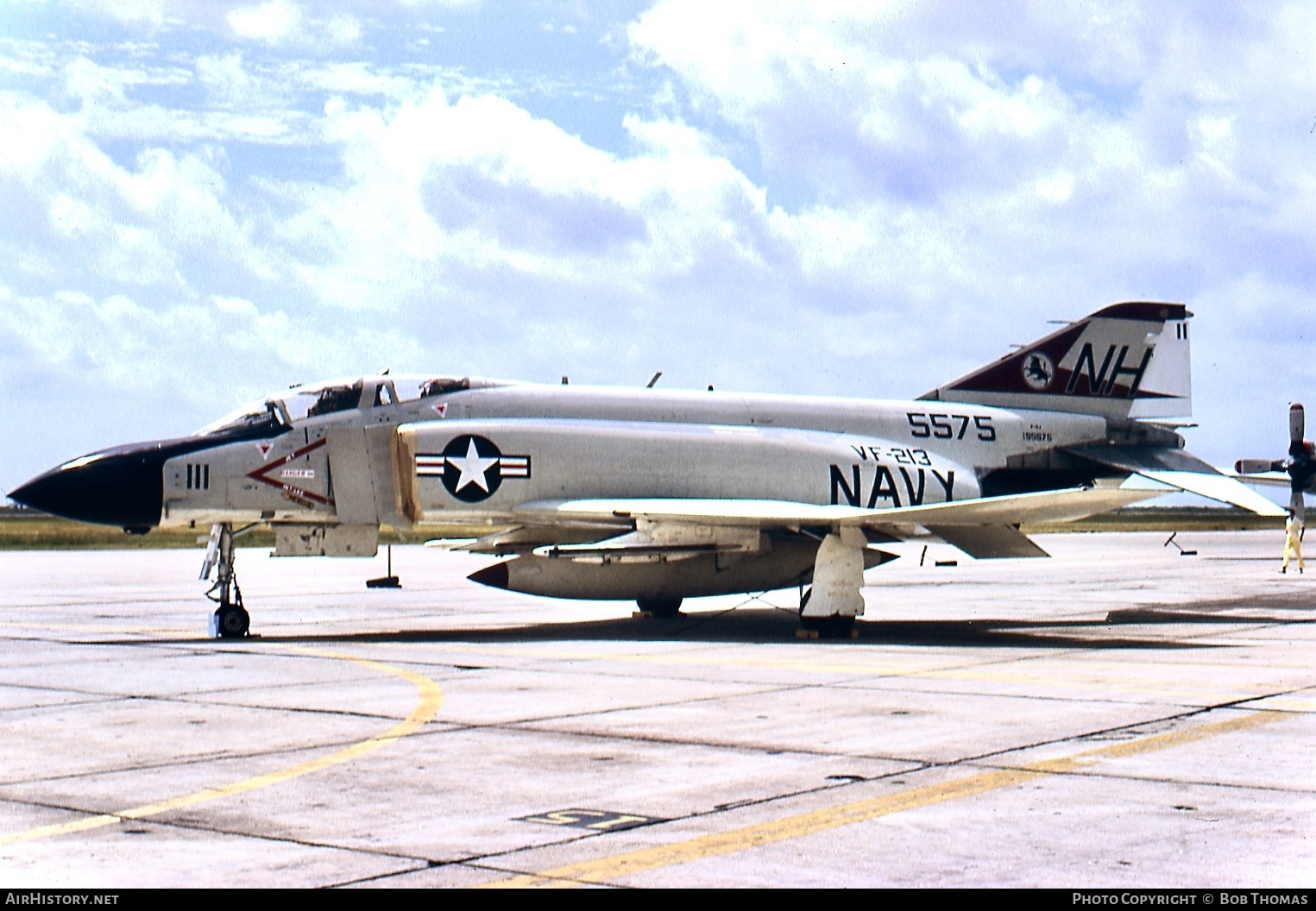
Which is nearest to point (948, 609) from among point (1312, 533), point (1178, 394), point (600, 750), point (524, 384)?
point (1178, 394)

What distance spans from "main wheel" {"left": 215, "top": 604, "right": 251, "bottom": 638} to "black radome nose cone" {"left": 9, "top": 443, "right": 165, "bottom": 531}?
1249mm

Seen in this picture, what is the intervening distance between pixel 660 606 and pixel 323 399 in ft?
17.2

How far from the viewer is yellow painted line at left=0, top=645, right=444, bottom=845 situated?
6617 mm

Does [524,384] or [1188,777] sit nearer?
[1188,777]

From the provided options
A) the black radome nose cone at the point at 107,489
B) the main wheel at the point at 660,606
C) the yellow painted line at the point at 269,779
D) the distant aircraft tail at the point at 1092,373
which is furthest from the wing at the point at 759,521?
the yellow painted line at the point at 269,779

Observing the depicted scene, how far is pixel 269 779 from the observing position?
7910mm

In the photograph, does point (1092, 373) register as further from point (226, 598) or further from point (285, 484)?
point (226, 598)

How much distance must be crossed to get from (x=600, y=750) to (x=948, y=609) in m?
14.5

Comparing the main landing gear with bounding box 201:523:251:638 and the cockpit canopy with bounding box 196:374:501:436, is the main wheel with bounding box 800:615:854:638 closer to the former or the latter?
the cockpit canopy with bounding box 196:374:501:436

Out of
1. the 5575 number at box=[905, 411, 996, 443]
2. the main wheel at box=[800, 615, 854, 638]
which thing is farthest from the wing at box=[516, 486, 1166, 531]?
the 5575 number at box=[905, 411, 996, 443]

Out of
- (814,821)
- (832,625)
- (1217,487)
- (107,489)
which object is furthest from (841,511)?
(814,821)
